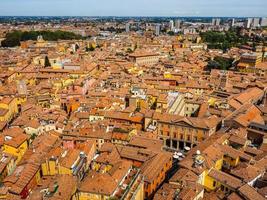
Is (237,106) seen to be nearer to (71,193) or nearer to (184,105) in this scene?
(184,105)

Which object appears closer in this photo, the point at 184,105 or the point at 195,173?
the point at 195,173

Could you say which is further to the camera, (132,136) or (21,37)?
(21,37)

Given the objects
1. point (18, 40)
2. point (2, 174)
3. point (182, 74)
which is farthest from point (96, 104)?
point (18, 40)

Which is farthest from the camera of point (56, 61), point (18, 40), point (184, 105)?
point (18, 40)

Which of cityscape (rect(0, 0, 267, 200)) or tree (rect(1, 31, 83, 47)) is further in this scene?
tree (rect(1, 31, 83, 47))

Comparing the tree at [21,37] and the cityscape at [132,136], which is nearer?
the cityscape at [132,136]

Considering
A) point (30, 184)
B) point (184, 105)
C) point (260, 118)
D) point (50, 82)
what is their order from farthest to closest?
point (50, 82) < point (184, 105) < point (260, 118) < point (30, 184)

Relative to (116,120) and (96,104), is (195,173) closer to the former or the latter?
(116,120)

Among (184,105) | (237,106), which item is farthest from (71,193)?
(237,106)

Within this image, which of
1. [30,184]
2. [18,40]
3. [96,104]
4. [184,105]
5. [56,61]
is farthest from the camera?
[18,40]

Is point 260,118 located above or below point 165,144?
above
